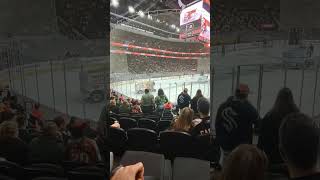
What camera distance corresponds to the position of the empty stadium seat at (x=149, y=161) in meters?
3.22

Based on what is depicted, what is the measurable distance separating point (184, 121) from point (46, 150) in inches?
53.1

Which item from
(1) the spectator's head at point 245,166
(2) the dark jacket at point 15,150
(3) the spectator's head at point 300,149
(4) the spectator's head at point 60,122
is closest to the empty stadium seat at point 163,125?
(4) the spectator's head at point 60,122

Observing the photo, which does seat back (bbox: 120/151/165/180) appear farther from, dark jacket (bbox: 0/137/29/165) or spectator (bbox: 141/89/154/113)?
dark jacket (bbox: 0/137/29/165)

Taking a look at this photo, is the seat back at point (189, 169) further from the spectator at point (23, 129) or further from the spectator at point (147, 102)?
the spectator at point (23, 129)

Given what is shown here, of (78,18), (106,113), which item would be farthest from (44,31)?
(106,113)

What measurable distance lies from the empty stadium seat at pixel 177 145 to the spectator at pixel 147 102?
74 centimetres

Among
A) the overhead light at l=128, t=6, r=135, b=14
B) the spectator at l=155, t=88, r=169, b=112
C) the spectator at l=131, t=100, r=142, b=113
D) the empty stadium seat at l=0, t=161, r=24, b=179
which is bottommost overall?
the empty stadium seat at l=0, t=161, r=24, b=179

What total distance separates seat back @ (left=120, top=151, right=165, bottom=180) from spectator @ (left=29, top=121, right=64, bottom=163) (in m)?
0.76

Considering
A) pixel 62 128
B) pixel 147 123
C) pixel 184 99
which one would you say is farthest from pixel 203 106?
pixel 62 128

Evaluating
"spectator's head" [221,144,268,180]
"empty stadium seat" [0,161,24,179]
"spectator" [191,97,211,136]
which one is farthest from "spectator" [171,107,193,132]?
"spectator's head" [221,144,268,180]

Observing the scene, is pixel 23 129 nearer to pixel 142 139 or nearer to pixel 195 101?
pixel 142 139

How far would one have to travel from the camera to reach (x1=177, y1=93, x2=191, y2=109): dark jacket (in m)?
3.70

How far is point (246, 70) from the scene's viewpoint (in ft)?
7.63

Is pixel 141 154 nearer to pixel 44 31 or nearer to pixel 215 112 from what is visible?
pixel 215 112
